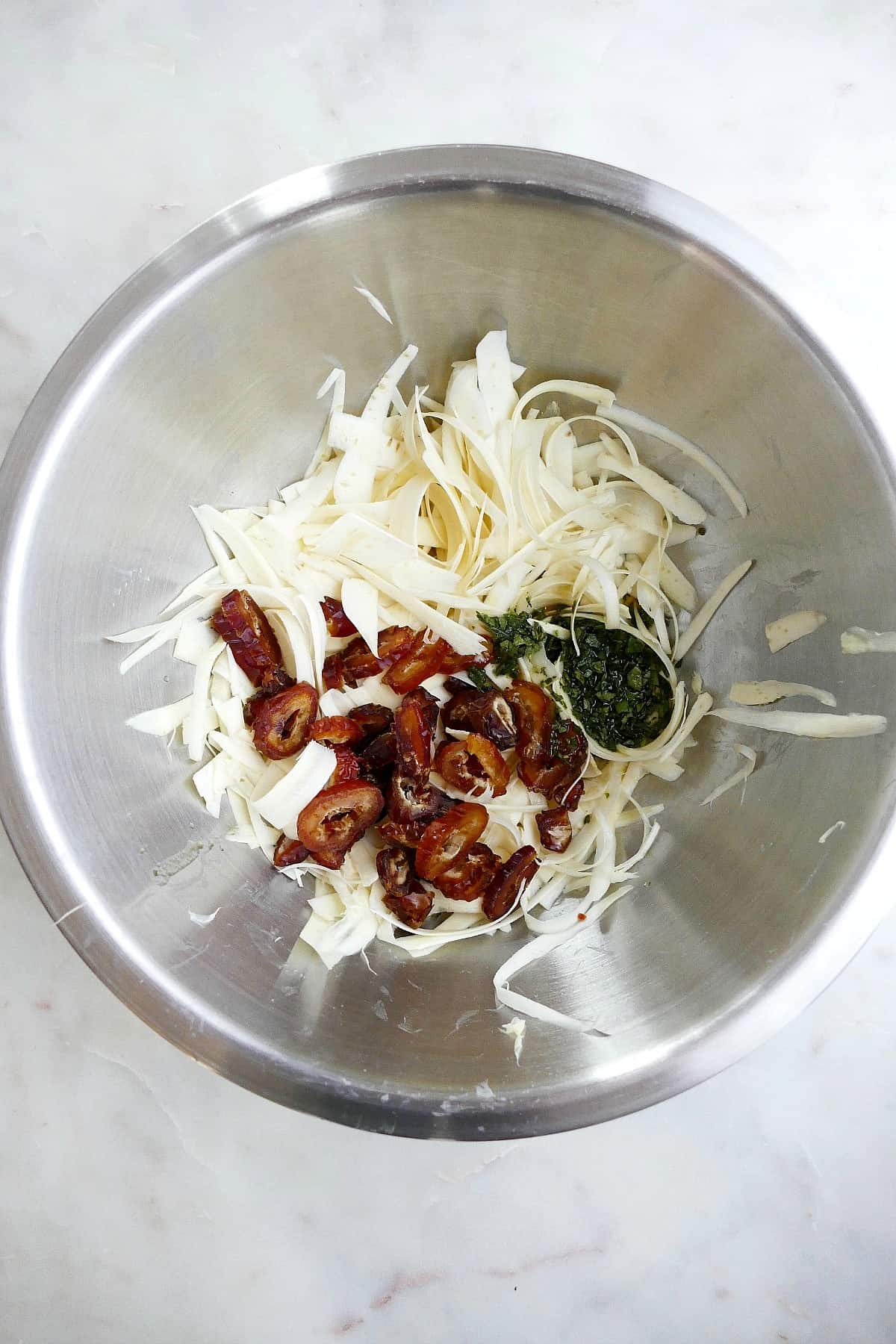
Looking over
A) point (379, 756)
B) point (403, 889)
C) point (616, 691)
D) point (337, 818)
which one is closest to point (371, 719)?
point (379, 756)

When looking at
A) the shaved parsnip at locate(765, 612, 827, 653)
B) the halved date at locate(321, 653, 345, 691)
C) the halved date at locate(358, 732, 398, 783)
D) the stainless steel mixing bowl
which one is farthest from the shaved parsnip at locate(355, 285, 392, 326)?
the shaved parsnip at locate(765, 612, 827, 653)

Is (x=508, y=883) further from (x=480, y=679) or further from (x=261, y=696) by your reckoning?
(x=261, y=696)

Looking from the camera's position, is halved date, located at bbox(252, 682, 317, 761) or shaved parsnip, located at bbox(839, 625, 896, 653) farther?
halved date, located at bbox(252, 682, 317, 761)

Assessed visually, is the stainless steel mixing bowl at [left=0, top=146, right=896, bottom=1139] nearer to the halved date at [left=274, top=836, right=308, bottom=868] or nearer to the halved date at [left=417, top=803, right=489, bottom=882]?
the halved date at [left=274, top=836, right=308, bottom=868]

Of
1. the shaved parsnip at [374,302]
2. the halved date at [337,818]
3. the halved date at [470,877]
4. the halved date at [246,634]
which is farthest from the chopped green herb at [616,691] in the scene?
the shaved parsnip at [374,302]

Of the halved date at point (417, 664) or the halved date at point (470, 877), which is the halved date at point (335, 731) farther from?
the halved date at point (470, 877)
